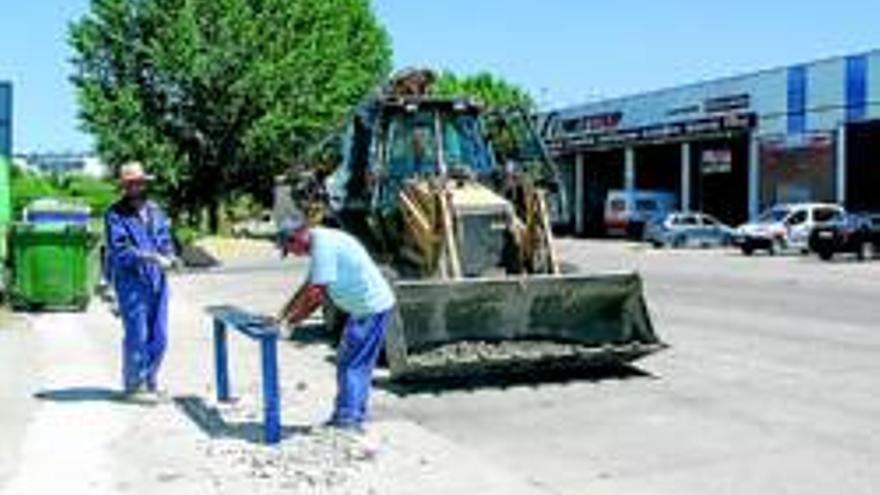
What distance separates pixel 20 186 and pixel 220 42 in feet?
25.5

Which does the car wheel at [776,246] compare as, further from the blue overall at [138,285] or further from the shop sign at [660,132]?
the blue overall at [138,285]

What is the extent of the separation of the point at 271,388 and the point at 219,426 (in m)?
1.37

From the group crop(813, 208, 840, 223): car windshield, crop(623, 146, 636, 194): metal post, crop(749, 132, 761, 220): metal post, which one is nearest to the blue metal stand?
crop(813, 208, 840, 223): car windshield

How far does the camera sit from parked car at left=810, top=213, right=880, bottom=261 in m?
46.1

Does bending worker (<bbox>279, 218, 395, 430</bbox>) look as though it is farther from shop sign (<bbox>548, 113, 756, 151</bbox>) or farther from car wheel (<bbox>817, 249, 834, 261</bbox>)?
shop sign (<bbox>548, 113, 756, 151</bbox>)

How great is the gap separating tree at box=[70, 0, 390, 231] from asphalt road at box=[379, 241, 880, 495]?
1375 inches

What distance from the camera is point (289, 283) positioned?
34.4 meters

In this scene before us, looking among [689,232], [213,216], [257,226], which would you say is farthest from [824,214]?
[257,226]

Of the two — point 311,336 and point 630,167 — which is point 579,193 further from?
point 311,336

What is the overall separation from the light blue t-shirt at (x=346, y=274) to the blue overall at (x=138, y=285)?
2.19 metres

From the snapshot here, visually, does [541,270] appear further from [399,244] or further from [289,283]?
[289,283]

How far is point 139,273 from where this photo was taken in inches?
502

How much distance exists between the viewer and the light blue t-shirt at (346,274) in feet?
35.8

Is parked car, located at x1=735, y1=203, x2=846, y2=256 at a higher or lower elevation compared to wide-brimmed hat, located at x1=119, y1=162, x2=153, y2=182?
lower
